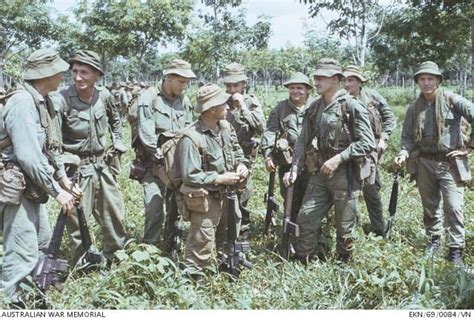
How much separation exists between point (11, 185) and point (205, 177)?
132cm

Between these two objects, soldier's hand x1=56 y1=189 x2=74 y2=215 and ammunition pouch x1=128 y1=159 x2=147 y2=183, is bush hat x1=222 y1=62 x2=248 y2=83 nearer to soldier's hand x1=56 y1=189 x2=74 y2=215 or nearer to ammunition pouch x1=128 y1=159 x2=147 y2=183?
ammunition pouch x1=128 y1=159 x2=147 y2=183

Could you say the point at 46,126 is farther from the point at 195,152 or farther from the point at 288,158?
the point at 288,158

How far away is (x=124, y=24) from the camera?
8062 mm

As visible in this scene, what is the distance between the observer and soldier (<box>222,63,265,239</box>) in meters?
5.21

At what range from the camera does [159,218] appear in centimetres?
475

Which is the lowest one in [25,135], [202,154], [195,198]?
[195,198]

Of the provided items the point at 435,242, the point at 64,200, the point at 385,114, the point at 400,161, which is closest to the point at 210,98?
the point at 64,200

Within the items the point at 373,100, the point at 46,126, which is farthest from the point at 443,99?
the point at 46,126

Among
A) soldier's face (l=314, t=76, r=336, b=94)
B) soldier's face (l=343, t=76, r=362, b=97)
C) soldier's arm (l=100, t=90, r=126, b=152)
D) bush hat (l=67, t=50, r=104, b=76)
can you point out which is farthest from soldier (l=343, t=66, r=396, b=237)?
bush hat (l=67, t=50, r=104, b=76)

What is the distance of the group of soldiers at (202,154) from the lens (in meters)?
3.35

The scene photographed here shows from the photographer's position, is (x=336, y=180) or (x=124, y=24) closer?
(x=336, y=180)

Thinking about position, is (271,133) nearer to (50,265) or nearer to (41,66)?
(41,66)

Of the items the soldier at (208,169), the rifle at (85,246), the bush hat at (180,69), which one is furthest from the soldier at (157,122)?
the soldier at (208,169)

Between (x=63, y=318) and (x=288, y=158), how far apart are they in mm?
2691
